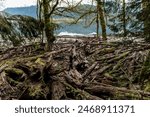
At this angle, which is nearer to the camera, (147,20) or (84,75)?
(84,75)

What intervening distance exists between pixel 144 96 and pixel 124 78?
170 cm

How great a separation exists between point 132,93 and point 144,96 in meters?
0.20

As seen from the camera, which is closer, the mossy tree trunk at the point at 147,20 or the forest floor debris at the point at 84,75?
the forest floor debris at the point at 84,75

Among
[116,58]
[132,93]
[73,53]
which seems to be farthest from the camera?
[73,53]

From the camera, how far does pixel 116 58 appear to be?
10172mm

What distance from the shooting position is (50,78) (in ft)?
26.4

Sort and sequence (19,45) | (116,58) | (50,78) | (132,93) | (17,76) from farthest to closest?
(19,45), (116,58), (17,76), (50,78), (132,93)

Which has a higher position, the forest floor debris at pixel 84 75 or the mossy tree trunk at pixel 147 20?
the mossy tree trunk at pixel 147 20

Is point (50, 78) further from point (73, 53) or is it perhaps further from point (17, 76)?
point (73, 53)

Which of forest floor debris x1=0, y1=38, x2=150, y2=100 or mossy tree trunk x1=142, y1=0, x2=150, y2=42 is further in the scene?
mossy tree trunk x1=142, y1=0, x2=150, y2=42

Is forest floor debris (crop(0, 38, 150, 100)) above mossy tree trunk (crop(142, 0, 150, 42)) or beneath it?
beneath

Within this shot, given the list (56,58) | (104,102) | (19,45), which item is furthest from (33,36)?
(104,102)

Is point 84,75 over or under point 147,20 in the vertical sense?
under

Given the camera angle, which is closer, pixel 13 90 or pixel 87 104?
pixel 87 104
